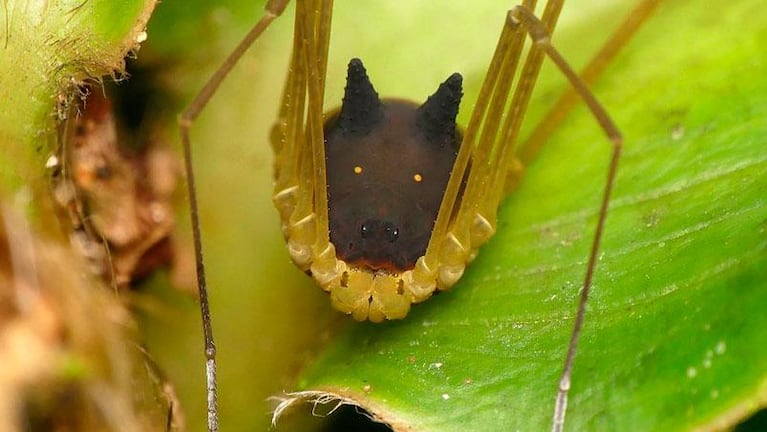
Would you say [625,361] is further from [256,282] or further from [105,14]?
[105,14]

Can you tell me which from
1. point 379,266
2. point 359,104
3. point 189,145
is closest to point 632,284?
point 379,266

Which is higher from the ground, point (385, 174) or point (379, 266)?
point (385, 174)

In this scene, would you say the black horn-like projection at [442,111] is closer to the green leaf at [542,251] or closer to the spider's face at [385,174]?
the spider's face at [385,174]

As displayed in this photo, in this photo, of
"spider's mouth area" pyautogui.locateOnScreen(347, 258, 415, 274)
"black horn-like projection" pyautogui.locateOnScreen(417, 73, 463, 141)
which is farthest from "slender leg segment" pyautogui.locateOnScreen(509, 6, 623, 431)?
"spider's mouth area" pyautogui.locateOnScreen(347, 258, 415, 274)

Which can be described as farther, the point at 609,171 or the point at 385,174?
the point at 385,174

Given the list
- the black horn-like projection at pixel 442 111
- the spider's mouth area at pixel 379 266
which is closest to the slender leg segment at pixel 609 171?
the black horn-like projection at pixel 442 111

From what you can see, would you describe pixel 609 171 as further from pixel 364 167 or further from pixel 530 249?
pixel 364 167

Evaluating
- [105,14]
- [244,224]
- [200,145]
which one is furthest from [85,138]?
[105,14]
